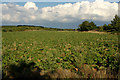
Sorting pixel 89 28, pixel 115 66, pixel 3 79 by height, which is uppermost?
pixel 89 28

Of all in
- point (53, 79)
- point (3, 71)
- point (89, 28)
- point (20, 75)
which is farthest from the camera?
point (89, 28)

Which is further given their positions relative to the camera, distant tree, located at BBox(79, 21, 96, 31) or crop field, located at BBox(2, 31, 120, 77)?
distant tree, located at BBox(79, 21, 96, 31)

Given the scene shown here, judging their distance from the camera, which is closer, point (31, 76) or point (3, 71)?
point (31, 76)

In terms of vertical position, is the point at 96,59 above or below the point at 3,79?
above

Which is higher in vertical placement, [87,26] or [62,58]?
[87,26]

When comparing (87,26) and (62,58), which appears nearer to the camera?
(62,58)

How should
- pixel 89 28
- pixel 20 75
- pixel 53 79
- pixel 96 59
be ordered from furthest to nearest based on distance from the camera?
pixel 89 28
pixel 96 59
pixel 20 75
pixel 53 79

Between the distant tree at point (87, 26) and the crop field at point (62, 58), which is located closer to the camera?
the crop field at point (62, 58)

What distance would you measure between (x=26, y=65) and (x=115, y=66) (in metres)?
4.40

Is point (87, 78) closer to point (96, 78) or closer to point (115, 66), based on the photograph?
point (96, 78)

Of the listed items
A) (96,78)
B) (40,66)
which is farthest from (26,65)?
(96,78)

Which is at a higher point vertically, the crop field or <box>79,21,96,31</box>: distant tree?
<box>79,21,96,31</box>: distant tree

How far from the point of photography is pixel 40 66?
448 cm

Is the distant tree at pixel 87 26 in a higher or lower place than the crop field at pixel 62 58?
higher
